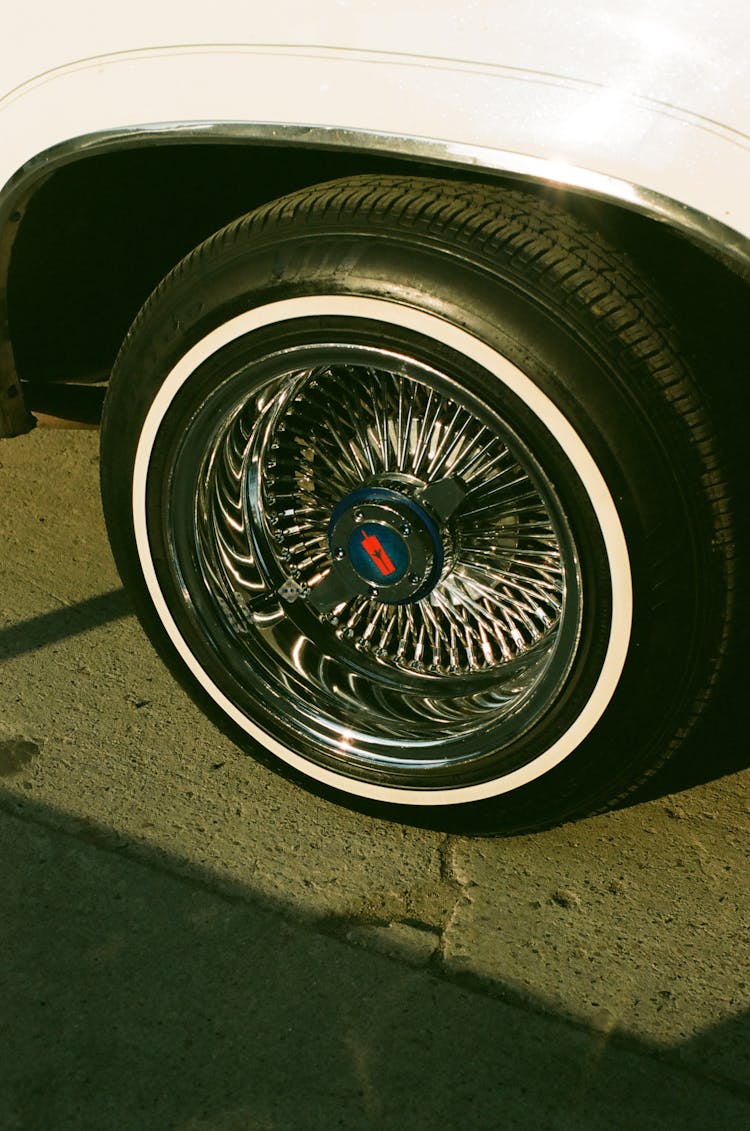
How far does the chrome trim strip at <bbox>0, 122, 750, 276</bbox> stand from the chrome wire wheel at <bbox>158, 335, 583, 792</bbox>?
1.18 ft

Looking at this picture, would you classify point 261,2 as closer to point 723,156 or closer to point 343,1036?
point 723,156

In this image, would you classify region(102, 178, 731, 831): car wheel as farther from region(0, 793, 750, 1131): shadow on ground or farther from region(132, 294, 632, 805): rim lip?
region(0, 793, 750, 1131): shadow on ground

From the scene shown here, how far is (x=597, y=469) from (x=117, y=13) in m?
1.02

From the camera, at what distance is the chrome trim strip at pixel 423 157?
1.66 meters

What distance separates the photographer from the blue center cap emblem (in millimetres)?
2240

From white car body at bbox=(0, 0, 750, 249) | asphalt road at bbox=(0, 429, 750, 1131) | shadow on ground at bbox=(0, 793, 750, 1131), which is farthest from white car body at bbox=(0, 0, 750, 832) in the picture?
shadow on ground at bbox=(0, 793, 750, 1131)

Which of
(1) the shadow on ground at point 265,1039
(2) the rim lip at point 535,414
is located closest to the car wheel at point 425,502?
(2) the rim lip at point 535,414

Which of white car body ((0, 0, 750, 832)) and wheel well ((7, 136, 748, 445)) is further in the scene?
wheel well ((7, 136, 748, 445))

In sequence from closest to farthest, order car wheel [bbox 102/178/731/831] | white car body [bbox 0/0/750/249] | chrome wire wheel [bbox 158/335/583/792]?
white car body [bbox 0/0/750/249], car wheel [bbox 102/178/731/831], chrome wire wheel [bbox 158/335/583/792]

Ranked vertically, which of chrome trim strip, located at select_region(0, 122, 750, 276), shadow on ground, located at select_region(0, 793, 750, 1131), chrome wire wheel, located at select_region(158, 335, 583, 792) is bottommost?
shadow on ground, located at select_region(0, 793, 750, 1131)

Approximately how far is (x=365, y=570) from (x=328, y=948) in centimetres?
68

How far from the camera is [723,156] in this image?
1598 mm

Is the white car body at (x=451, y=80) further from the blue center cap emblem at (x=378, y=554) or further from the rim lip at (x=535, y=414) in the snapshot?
the blue center cap emblem at (x=378, y=554)

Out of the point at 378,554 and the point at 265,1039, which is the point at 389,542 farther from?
the point at 265,1039
